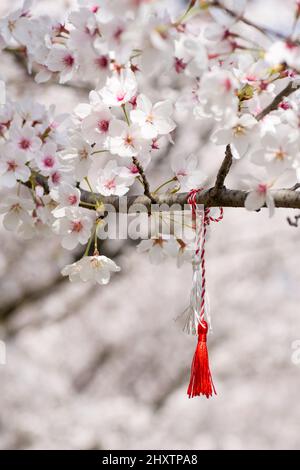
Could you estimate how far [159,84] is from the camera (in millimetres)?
5023

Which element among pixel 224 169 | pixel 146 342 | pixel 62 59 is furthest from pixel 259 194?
pixel 146 342

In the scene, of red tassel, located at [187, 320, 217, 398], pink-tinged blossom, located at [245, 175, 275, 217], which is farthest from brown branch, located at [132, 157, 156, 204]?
red tassel, located at [187, 320, 217, 398]

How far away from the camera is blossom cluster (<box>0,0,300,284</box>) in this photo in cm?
108

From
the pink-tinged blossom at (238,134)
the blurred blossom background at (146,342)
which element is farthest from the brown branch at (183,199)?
the blurred blossom background at (146,342)

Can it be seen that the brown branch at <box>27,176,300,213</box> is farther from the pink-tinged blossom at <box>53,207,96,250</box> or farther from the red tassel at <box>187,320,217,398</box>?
the red tassel at <box>187,320,217,398</box>

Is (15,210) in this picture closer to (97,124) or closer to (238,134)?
(97,124)

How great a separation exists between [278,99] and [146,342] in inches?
151

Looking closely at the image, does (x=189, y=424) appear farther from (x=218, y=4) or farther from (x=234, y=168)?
(x=218, y=4)

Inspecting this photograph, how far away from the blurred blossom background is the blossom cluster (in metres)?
3.14

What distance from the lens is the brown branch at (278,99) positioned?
1.22 meters

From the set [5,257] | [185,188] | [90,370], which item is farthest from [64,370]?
[185,188]

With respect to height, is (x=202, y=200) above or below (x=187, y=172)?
below

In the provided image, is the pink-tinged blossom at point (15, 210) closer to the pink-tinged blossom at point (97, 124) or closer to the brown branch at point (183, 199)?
the brown branch at point (183, 199)

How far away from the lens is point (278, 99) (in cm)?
122
